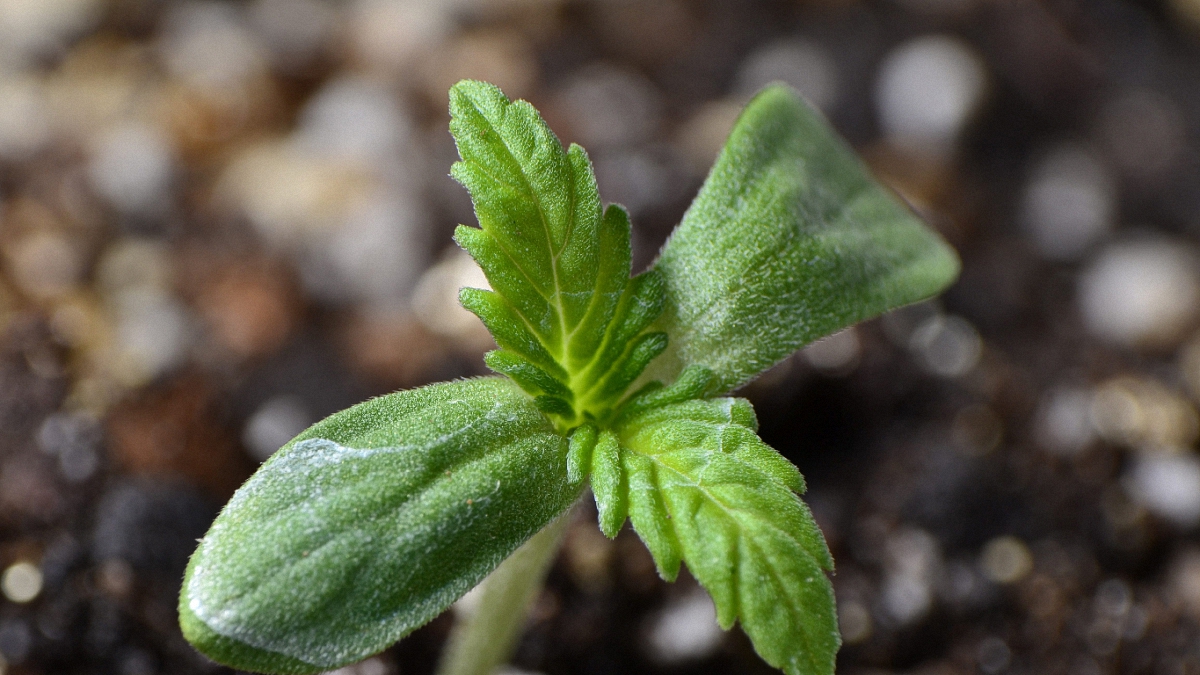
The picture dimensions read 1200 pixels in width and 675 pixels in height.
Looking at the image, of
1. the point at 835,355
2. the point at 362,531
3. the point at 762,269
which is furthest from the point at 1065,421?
the point at 362,531

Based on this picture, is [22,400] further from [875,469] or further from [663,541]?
[875,469]

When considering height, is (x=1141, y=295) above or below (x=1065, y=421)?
above

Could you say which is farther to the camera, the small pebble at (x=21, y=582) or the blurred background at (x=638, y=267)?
the blurred background at (x=638, y=267)

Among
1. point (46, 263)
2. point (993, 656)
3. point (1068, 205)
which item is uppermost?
point (46, 263)

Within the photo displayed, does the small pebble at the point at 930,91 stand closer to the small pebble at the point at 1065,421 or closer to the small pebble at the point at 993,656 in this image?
the small pebble at the point at 1065,421

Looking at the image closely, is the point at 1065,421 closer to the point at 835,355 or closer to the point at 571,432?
the point at 835,355

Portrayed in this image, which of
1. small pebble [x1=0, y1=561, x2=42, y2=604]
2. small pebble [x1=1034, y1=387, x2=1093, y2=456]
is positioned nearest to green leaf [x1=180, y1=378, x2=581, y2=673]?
small pebble [x1=0, y1=561, x2=42, y2=604]

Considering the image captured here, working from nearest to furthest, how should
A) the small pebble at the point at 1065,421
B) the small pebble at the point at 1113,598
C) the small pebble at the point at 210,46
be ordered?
the small pebble at the point at 1113,598, the small pebble at the point at 1065,421, the small pebble at the point at 210,46

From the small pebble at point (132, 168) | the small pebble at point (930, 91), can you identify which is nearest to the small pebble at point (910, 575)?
the small pebble at point (930, 91)

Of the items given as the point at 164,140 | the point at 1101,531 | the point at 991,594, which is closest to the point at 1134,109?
the point at 1101,531
